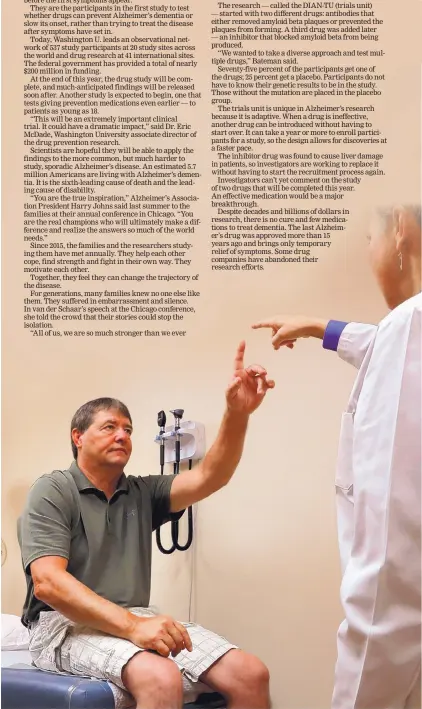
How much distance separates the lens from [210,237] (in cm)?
208

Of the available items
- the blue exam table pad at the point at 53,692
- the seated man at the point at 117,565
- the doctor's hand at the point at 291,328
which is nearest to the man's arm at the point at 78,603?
the seated man at the point at 117,565

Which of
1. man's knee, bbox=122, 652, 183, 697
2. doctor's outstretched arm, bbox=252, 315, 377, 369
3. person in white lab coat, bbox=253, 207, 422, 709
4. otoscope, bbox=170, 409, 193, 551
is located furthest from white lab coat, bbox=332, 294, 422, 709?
otoscope, bbox=170, 409, 193, 551

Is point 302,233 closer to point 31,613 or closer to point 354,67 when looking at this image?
point 354,67

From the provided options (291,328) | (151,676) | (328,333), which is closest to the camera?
(151,676)

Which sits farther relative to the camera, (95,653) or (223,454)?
(223,454)

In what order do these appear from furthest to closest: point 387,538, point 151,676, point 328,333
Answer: point 328,333, point 151,676, point 387,538

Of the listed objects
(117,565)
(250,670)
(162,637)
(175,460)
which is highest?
(175,460)

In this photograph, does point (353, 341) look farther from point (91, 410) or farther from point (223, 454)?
point (91, 410)

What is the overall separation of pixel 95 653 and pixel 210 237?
1.04m

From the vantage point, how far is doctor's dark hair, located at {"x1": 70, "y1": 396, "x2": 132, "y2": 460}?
6.68 feet

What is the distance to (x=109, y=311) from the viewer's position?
2072 millimetres

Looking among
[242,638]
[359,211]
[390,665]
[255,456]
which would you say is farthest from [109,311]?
[390,665]

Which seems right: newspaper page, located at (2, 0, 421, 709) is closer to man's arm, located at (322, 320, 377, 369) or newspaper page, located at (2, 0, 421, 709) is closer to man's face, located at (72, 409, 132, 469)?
man's face, located at (72, 409, 132, 469)

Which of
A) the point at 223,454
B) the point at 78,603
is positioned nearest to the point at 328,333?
the point at 223,454
